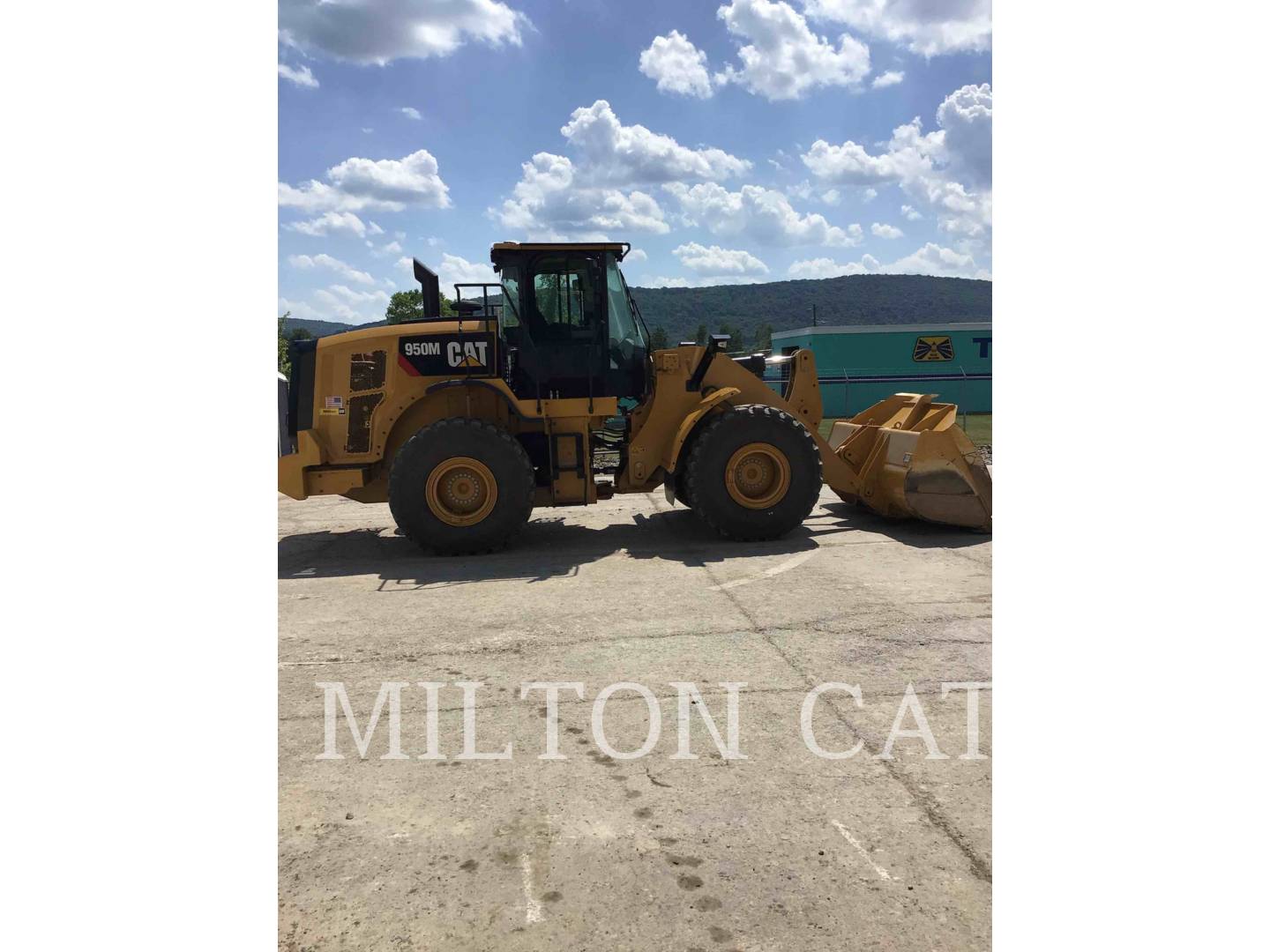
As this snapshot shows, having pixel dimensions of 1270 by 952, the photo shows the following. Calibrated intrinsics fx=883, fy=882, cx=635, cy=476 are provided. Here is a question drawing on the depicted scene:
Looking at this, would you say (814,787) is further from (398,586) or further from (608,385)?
(608,385)

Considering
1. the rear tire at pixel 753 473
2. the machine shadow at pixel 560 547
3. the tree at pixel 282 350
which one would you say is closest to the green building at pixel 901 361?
the tree at pixel 282 350

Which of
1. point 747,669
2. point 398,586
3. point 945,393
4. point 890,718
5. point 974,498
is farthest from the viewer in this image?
point 945,393

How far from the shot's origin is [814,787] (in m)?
3.34

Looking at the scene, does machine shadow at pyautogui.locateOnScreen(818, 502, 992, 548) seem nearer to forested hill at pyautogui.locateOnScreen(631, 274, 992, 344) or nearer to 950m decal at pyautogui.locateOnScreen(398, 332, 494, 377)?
950m decal at pyautogui.locateOnScreen(398, 332, 494, 377)

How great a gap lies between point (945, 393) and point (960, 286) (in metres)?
96.1

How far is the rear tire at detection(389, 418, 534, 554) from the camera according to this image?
7.80m

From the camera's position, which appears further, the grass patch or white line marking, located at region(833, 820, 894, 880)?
the grass patch

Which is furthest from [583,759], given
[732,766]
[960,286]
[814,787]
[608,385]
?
[960,286]

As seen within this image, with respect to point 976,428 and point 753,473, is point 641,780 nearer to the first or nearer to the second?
point 753,473

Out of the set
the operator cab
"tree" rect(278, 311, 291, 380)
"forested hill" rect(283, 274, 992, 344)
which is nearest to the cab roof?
the operator cab

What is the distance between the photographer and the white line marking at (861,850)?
9.12 ft

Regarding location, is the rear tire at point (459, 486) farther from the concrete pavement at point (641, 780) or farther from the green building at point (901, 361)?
the green building at point (901, 361)

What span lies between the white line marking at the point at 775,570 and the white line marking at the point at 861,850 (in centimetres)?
339

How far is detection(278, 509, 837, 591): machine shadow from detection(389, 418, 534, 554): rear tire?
0.80ft
